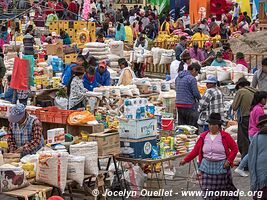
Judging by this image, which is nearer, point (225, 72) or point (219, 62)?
point (225, 72)

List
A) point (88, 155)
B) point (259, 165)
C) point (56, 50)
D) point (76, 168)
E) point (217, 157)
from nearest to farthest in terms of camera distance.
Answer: point (259, 165) → point (217, 157) → point (76, 168) → point (88, 155) → point (56, 50)

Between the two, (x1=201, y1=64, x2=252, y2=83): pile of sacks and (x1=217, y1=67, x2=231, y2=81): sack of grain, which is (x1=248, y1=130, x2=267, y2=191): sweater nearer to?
(x1=201, y1=64, x2=252, y2=83): pile of sacks

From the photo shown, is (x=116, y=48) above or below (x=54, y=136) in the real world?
above

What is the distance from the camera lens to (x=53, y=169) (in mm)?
9789

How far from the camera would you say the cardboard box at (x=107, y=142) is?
34.8 ft

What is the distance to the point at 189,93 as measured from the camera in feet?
45.7

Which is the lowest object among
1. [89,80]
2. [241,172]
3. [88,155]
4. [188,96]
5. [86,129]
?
[241,172]

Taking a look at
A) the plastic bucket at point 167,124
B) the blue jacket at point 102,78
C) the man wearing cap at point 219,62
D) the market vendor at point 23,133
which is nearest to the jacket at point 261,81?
the plastic bucket at point 167,124

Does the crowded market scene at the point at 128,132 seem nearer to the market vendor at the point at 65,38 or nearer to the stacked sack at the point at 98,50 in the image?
the stacked sack at the point at 98,50

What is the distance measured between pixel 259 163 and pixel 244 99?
12.8 feet

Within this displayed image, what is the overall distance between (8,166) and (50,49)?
13.2m

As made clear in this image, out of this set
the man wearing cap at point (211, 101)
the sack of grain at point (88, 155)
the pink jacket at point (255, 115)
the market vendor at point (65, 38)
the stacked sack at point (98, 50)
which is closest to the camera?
the sack of grain at point (88, 155)

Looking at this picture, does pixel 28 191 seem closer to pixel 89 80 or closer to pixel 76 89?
pixel 76 89

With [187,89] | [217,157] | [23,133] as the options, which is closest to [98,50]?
[187,89]
